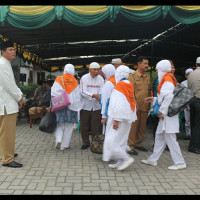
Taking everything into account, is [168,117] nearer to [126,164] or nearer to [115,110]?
[115,110]

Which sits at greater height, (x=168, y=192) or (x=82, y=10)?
(x=82, y=10)

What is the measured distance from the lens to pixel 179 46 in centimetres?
1054

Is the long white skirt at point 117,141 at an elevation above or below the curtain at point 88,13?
below

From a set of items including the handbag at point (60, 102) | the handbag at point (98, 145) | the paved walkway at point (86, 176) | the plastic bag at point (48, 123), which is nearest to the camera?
the paved walkway at point (86, 176)

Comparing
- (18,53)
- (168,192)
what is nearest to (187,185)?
(168,192)

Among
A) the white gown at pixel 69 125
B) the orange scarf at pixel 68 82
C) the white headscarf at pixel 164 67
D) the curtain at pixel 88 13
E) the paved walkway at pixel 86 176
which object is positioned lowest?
the paved walkway at pixel 86 176

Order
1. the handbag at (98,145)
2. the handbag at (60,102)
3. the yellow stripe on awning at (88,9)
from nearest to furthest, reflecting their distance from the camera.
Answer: the handbag at (98,145) < the handbag at (60,102) < the yellow stripe on awning at (88,9)

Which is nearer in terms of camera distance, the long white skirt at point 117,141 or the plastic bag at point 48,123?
the long white skirt at point 117,141

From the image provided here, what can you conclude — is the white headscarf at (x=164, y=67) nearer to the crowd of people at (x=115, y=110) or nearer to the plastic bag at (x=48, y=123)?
the crowd of people at (x=115, y=110)

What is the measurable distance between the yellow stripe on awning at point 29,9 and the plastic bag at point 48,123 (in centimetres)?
236

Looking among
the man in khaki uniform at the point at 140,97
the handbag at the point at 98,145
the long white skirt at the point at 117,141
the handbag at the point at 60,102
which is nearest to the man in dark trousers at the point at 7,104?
the handbag at the point at 60,102

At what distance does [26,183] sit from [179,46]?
9.48m

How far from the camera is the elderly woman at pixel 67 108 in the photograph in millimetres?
4789

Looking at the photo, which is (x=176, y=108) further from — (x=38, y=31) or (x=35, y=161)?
(x=38, y=31)
